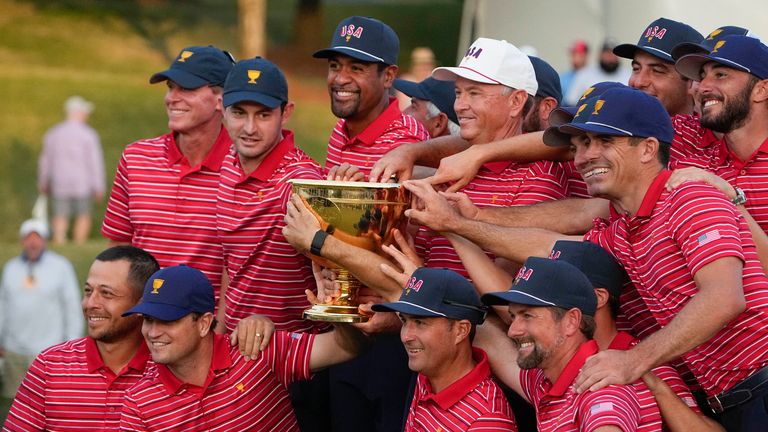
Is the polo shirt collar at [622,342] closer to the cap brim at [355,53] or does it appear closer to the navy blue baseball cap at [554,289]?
the navy blue baseball cap at [554,289]

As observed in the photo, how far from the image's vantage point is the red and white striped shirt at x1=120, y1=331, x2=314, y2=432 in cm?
569

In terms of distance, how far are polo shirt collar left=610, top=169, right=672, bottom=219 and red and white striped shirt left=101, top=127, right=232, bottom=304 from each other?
88.2 inches

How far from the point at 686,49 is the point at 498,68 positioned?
2.47 feet

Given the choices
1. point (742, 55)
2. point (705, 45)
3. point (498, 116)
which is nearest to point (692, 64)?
point (705, 45)

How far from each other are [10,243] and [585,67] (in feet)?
26.6

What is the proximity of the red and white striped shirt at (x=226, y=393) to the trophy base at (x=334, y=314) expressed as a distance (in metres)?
0.35

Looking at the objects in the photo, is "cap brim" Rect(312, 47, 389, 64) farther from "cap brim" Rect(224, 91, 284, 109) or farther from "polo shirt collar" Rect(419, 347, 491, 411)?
"polo shirt collar" Rect(419, 347, 491, 411)

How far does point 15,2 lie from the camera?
2061cm

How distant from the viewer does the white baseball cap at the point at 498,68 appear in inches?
225

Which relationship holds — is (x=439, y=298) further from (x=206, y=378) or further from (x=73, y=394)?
(x=73, y=394)

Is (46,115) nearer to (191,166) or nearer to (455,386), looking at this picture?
(191,166)

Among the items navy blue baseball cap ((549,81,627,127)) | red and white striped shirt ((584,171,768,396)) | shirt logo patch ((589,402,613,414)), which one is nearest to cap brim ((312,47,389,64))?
navy blue baseball cap ((549,81,627,127))

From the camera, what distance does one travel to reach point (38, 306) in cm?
1165

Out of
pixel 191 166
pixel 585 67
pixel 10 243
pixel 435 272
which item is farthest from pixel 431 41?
pixel 435 272
